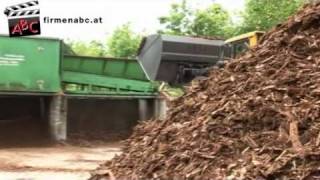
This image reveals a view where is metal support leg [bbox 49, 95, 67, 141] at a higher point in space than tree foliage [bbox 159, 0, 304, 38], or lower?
lower

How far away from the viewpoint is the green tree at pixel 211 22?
3241 cm

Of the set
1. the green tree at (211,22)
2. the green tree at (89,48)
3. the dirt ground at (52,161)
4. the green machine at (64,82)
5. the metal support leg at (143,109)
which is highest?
the green tree at (211,22)

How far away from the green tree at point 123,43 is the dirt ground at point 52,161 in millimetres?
17464

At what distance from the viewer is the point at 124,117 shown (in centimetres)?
2344

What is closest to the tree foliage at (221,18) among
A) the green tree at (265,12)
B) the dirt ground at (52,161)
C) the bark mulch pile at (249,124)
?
the green tree at (265,12)

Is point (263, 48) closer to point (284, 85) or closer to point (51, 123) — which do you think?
point (284, 85)

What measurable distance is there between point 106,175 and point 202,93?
119cm

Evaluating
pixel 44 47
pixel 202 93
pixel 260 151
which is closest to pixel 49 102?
pixel 44 47

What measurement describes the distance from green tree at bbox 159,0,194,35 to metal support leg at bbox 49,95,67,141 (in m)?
14.0

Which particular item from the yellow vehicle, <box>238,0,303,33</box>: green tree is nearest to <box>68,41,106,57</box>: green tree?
<box>238,0,303,33</box>: green tree

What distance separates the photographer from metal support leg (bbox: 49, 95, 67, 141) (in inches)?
802

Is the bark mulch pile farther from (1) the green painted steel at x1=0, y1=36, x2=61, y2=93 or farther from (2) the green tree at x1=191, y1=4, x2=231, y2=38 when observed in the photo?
(2) the green tree at x1=191, y1=4, x2=231, y2=38

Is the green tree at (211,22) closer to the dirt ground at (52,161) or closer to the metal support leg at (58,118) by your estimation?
the dirt ground at (52,161)

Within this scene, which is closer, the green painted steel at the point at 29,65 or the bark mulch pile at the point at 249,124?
the bark mulch pile at the point at 249,124
